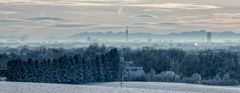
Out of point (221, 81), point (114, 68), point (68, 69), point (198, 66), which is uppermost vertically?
point (68, 69)

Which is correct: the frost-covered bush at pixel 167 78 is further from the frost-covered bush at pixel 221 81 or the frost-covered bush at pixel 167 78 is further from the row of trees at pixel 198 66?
the row of trees at pixel 198 66

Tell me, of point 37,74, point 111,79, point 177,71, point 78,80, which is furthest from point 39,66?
point 177,71

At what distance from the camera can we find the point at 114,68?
293 feet

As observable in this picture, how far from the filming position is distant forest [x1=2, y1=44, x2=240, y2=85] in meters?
79.6

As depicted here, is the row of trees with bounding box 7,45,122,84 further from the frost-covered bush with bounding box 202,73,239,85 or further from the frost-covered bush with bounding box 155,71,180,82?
the frost-covered bush with bounding box 202,73,239,85

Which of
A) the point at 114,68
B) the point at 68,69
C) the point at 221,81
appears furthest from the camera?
the point at 221,81

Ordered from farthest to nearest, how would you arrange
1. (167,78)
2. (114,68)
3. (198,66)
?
(198,66) < (167,78) < (114,68)

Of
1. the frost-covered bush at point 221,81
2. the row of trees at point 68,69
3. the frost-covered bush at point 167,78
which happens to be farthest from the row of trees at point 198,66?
the row of trees at point 68,69

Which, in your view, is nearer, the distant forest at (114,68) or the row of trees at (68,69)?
the row of trees at (68,69)

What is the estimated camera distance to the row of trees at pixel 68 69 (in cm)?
7850

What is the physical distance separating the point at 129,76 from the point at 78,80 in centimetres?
1410

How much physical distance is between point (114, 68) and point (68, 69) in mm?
8408

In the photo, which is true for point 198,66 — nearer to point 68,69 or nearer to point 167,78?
point 167,78

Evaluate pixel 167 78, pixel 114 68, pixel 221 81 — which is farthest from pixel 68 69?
pixel 221 81
